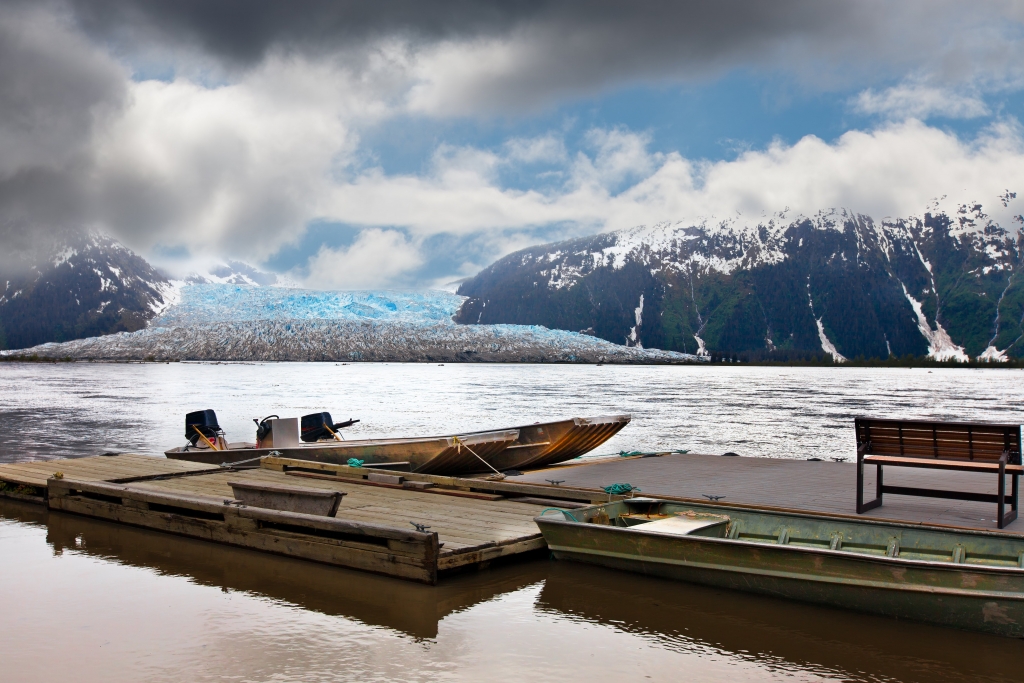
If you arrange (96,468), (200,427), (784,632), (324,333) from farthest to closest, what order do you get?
(324,333), (200,427), (96,468), (784,632)

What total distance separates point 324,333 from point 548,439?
113m

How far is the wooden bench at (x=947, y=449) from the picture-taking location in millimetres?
8375

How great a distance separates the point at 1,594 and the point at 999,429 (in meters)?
10.3

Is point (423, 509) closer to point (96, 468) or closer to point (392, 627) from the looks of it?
point (392, 627)

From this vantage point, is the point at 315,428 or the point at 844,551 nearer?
the point at 844,551

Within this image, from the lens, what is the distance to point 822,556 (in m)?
6.95

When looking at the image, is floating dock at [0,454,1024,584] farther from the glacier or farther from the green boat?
the glacier

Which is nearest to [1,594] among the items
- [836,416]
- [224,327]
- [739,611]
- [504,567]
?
[504,567]

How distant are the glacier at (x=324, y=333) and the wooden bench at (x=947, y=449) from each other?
382 ft

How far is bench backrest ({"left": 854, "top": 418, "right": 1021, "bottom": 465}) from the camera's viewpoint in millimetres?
8422

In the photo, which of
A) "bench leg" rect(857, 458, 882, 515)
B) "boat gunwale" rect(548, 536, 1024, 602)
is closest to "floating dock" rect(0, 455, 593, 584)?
"boat gunwale" rect(548, 536, 1024, 602)

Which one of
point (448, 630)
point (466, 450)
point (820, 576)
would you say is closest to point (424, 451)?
point (466, 450)

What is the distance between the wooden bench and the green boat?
1211 millimetres

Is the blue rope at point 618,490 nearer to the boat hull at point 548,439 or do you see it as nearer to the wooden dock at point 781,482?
the wooden dock at point 781,482
